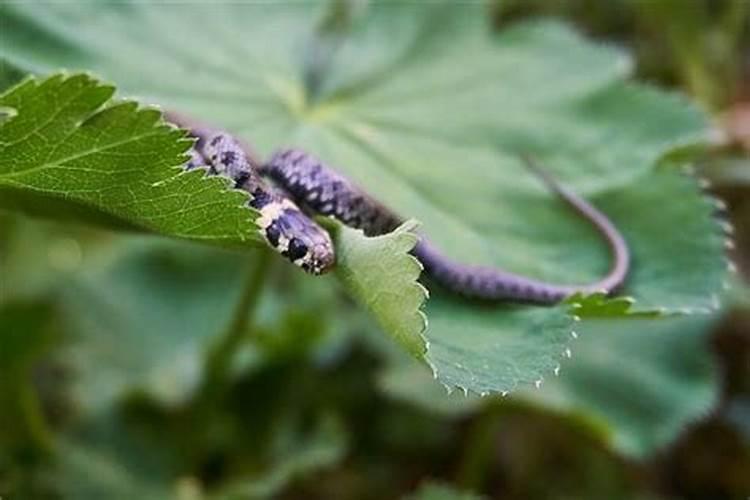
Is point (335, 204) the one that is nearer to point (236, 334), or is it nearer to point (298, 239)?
point (298, 239)

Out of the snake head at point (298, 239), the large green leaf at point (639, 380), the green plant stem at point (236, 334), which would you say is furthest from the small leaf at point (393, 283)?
the large green leaf at point (639, 380)

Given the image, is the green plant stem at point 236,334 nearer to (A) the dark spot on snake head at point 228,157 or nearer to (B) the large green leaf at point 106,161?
(A) the dark spot on snake head at point 228,157

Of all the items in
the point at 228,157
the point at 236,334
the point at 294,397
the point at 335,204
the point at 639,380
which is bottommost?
the point at 639,380

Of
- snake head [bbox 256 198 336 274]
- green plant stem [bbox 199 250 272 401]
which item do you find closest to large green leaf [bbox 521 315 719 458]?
green plant stem [bbox 199 250 272 401]

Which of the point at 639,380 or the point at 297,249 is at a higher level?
the point at 297,249

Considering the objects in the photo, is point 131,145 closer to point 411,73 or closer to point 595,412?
point 411,73

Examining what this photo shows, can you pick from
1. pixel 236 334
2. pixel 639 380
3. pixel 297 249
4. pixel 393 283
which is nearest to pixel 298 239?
pixel 297 249

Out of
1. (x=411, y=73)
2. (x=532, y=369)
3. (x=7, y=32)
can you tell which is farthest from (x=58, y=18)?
(x=532, y=369)
